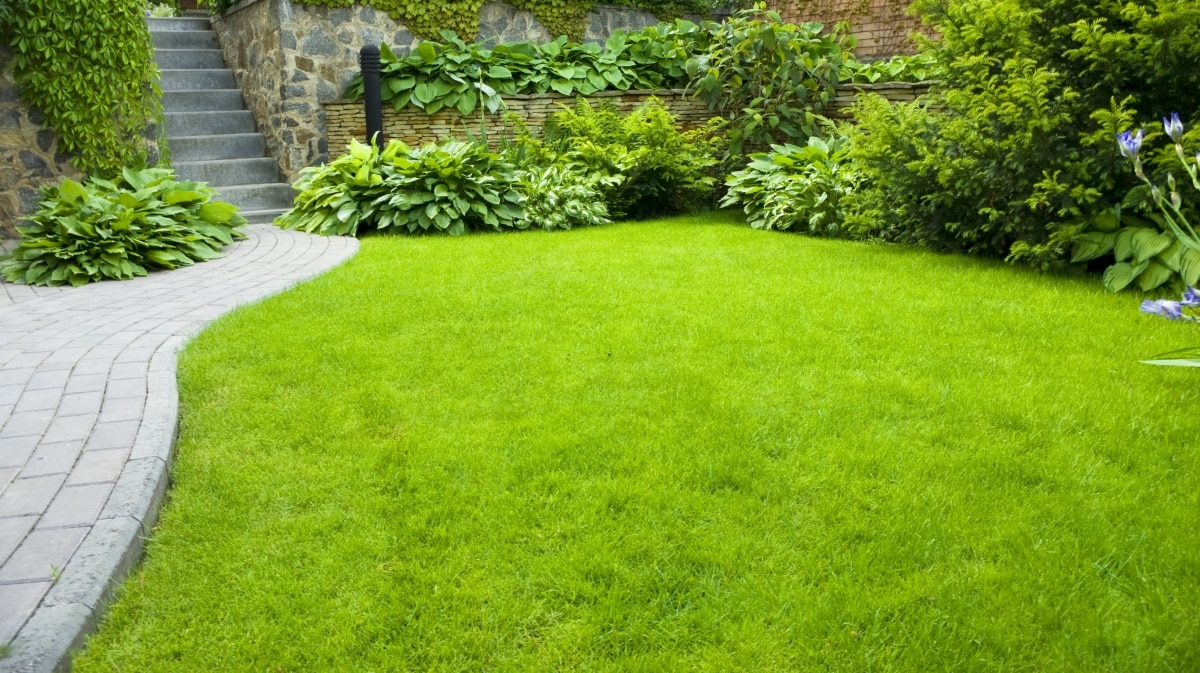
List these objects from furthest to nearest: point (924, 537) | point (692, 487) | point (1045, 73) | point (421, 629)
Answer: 1. point (1045, 73)
2. point (692, 487)
3. point (924, 537)
4. point (421, 629)

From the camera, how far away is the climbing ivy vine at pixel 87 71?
18.8ft

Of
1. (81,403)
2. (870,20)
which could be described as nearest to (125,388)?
(81,403)

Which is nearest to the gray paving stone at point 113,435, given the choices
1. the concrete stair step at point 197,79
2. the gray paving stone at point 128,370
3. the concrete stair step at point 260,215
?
the gray paving stone at point 128,370

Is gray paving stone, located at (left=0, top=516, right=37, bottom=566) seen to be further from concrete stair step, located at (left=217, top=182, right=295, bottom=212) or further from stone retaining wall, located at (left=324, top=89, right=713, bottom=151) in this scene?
stone retaining wall, located at (left=324, top=89, right=713, bottom=151)

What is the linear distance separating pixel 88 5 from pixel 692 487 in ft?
19.9

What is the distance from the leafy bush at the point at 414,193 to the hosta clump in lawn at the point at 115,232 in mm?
923

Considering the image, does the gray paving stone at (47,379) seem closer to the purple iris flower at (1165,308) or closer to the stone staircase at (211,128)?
the purple iris flower at (1165,308)

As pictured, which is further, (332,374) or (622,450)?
(332,374)

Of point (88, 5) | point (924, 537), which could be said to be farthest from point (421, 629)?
point (88, 5)

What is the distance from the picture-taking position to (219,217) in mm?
6258

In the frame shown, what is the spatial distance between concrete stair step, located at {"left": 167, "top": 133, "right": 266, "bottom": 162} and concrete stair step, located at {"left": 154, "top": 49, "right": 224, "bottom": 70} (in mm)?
1188

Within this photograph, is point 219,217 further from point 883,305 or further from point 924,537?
point 924,537

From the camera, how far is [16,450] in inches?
102

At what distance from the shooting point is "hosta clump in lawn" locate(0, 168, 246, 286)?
201 inches
